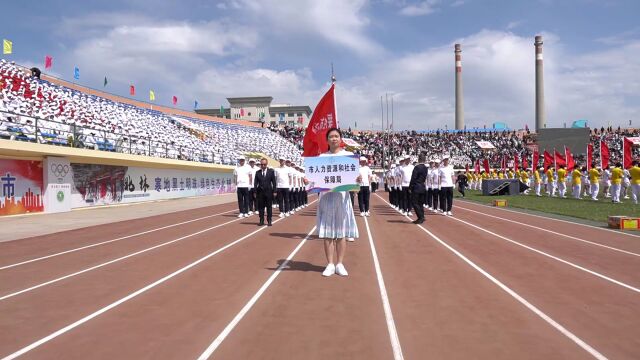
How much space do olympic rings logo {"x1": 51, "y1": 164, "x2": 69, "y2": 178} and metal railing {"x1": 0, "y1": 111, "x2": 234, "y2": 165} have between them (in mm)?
1043

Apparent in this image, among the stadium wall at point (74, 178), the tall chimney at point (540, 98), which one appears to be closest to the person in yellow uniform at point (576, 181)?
the stadium wall at point (74, 178)

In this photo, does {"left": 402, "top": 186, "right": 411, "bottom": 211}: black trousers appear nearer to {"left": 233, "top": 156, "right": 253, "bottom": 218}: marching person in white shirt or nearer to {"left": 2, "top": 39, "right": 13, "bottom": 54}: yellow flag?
{"left": 233, "top": 156, "right": 253, "bottom": 218}: marching person in white shirt

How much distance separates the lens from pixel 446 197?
1656 centimetres

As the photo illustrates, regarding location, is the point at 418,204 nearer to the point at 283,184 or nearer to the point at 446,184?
the point at 446,184

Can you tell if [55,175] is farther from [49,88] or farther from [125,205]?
[49,88]

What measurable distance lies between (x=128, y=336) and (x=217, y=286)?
6.10ft

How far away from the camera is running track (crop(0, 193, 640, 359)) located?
3814mm

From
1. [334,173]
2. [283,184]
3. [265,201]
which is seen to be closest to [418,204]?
[265,201]

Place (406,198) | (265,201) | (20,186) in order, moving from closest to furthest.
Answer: (265,201) < (406,198) < (20,186)

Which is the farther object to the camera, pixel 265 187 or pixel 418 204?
pixel 418 204

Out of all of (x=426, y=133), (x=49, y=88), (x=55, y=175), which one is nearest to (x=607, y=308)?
(x=55, y=175)

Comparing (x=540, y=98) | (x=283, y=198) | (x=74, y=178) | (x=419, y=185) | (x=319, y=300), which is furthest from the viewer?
(x=540, y=98)

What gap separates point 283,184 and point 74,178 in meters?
11.0

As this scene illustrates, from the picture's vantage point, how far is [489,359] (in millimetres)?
3531
